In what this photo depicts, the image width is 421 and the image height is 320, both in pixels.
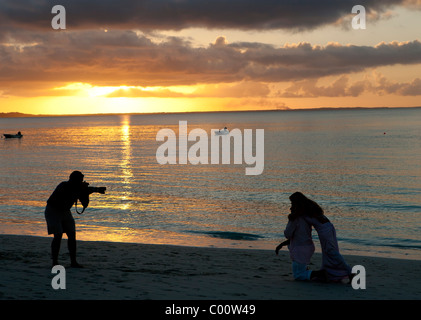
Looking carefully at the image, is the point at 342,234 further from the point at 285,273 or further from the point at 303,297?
the point at 303,297

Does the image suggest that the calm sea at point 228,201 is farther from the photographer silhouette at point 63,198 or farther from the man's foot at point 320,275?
the photographer silhouette at point 63,198

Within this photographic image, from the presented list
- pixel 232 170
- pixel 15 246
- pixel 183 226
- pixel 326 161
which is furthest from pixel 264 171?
pixel 15 246

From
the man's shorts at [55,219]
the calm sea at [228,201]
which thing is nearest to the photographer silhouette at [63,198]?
the man's shorts at [55,219]

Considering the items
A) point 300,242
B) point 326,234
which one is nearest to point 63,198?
point 300,242

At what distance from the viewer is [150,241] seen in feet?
58.1

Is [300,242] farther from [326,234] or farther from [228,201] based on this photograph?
[228,201]

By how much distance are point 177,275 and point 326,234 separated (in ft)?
11.4

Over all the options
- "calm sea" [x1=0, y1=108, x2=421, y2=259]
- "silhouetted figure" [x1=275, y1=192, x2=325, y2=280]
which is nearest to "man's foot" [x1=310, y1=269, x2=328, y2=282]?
"silhouetted figure" [x1=275, y1=192, x2=325, y2=280]

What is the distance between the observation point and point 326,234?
1002 centimetres

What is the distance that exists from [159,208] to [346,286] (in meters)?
A: 16.4

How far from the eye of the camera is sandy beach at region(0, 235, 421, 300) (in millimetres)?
8781

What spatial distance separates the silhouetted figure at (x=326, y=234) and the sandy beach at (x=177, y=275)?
26 cm

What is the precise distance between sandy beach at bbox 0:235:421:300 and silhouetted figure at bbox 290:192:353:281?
0.26 m

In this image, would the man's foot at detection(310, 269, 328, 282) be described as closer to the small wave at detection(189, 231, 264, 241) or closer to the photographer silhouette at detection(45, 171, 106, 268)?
the photographer silhouette at detection(45, 171, 106, 268)
